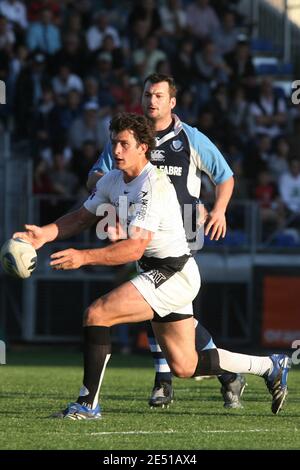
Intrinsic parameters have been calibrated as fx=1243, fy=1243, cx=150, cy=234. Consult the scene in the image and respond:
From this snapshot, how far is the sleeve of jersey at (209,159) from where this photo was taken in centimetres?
995

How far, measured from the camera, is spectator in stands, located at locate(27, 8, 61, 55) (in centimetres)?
2097

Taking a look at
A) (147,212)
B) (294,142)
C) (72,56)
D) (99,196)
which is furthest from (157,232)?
(72,56)

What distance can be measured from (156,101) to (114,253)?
1947 mm

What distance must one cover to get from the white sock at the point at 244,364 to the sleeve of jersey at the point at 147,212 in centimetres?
128

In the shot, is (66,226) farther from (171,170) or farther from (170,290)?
(171,170)

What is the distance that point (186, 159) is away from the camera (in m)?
9.94

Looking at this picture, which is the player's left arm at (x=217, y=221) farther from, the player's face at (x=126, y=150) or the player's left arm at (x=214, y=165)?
the player's face at (x=126, y=150)

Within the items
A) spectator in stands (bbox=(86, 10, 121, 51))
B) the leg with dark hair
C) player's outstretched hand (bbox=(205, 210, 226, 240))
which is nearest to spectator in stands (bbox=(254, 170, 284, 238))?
spectator in stands (bbox=(86, 10, 121, 51))

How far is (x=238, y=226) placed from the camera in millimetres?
18625

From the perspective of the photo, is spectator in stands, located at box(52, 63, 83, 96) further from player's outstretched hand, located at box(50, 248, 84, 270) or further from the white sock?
player's outstretched hand, located at box(50, 248, 84, 270)

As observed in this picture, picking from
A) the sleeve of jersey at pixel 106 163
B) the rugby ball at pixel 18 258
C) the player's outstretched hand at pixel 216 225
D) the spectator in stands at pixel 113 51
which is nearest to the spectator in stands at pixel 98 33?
the spectator in stands at pixel 113 51

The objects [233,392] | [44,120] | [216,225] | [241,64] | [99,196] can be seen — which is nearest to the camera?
[99,196]

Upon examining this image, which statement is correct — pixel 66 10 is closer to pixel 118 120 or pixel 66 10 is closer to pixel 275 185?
pixel 275 185

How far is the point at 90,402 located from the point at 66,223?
4.28 feet
